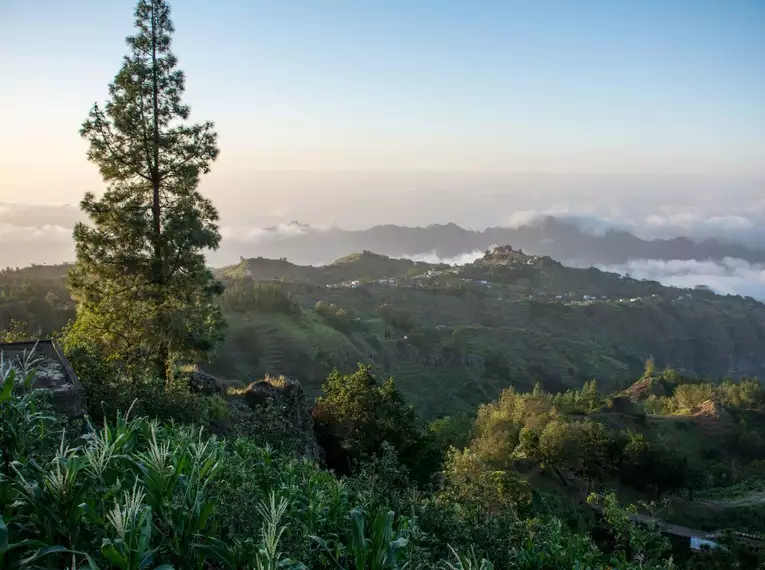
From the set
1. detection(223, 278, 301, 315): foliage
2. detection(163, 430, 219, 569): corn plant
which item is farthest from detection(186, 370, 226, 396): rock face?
detection(223, 278, 301, 315): foliage

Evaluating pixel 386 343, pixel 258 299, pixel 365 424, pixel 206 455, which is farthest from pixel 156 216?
pixel 386 343

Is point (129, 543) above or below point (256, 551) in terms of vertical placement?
above

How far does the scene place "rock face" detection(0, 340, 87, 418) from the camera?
11188 millimetres

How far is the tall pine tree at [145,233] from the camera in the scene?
2048 cm

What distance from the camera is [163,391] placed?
47.1 feet

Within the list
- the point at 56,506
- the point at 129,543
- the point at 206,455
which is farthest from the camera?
the point at 206,455

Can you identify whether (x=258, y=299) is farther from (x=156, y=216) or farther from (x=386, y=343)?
(x=156, y=216)

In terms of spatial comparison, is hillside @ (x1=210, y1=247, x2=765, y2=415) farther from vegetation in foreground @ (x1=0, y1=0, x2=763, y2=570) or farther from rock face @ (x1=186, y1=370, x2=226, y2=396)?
rock face @ (x1=186, y1=370, x2=226, y2=396)

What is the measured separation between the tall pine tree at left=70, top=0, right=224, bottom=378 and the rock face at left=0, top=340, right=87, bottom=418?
689 cm

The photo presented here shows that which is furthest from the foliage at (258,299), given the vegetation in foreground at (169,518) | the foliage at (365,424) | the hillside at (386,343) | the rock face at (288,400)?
the vegetation in foreground at (169,518)

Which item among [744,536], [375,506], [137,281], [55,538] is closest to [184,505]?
[55,538]

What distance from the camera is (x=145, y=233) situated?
20797 mm

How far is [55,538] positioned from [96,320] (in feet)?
56.8

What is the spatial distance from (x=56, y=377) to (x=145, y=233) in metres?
9.86
